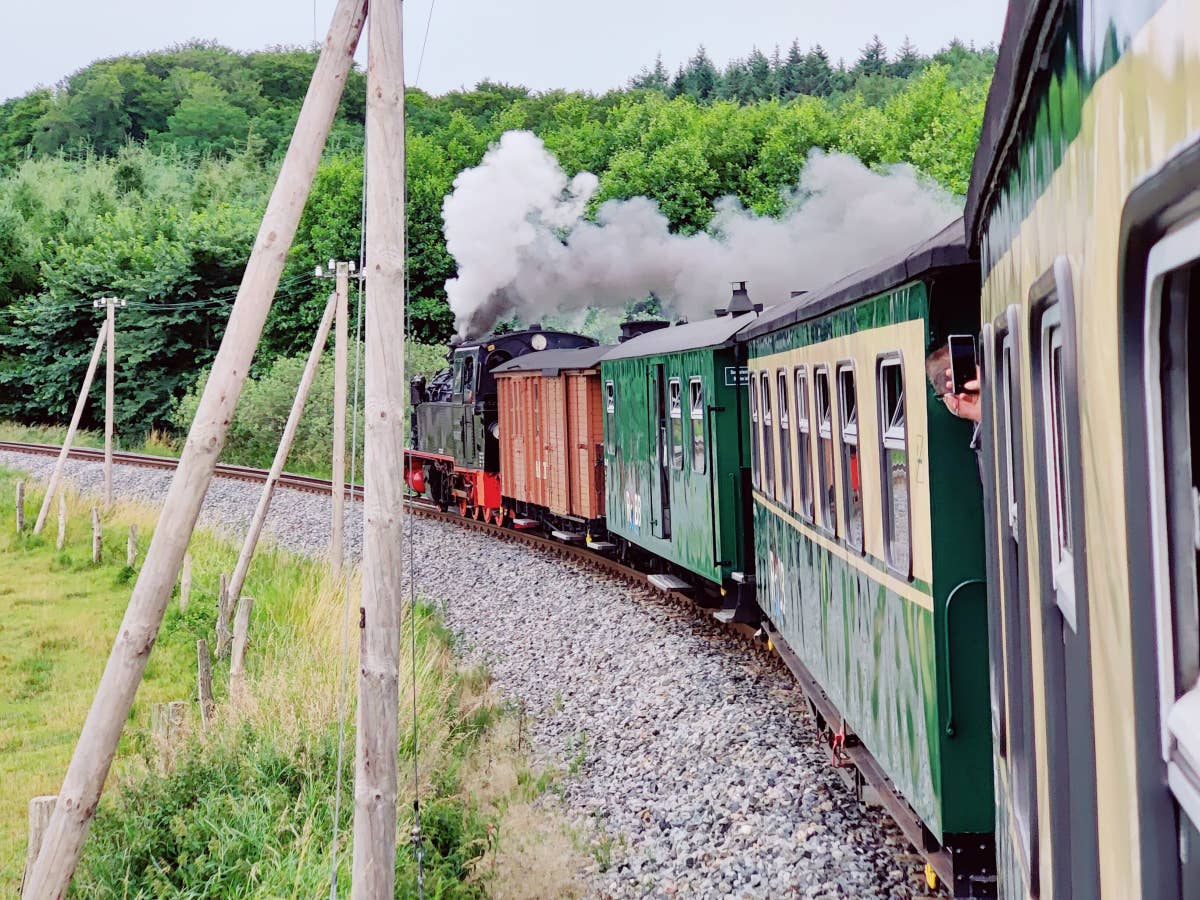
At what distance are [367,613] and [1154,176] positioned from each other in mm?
4758

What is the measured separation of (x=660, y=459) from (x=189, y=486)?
24.8ft

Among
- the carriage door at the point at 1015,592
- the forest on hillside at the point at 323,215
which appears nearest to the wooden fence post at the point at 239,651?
the carriage door at the point at 1015,592

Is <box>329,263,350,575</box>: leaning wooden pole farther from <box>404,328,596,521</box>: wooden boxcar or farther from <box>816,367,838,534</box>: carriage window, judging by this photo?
<box>816,367,838,534</box>: carriage window

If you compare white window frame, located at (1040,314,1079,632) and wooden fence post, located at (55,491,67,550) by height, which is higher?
white window frame, located at (1040,314,1079,632)

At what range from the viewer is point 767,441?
8.80m

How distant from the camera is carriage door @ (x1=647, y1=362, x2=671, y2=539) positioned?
39.7ft

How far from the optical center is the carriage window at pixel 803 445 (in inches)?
276

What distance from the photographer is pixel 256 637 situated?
11773mm

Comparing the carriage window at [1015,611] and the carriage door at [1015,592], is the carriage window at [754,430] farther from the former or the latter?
the carriage window at [1015,611]

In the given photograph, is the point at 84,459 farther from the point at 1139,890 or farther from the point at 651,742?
the point at 1139,890

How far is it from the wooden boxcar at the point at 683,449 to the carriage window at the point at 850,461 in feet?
12.5

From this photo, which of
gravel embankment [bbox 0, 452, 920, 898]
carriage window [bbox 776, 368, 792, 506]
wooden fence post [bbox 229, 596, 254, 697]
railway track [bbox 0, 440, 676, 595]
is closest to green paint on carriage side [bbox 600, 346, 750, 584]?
gravel embankment [bbox 0, 452, 920, 898]

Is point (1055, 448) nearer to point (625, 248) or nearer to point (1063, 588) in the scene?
point (1063, 588)

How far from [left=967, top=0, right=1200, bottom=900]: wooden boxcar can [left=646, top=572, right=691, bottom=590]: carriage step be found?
9.49m
